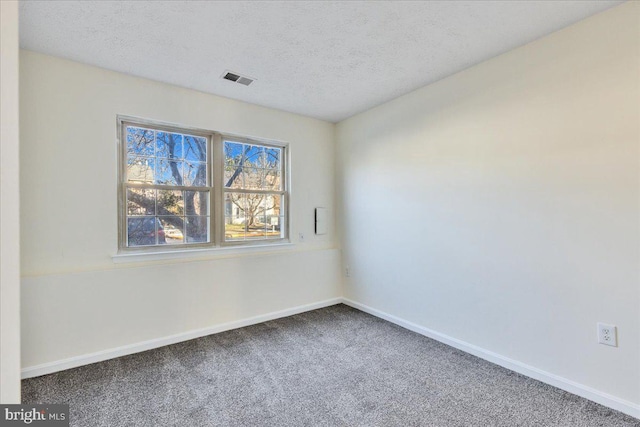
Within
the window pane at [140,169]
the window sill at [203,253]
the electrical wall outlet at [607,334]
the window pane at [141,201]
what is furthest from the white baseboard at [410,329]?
the window pane at [140,169]

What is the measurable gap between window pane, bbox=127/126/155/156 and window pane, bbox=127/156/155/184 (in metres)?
0.06

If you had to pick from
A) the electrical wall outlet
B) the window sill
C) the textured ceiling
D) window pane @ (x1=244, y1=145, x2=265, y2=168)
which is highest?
the textured ceiling

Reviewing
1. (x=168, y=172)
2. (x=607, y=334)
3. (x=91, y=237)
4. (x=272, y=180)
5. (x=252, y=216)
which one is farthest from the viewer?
(x=272, y=180)

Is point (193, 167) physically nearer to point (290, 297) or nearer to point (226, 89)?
point (226, 89)

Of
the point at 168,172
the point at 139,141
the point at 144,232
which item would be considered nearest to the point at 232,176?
the point at 168,172

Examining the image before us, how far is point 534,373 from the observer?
86.5 inches

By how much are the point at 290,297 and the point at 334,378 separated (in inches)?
58.8

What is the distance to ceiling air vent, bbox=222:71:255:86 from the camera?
2.70m

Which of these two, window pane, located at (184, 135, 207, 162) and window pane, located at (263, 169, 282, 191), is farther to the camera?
window pane, located at (263, 169, 282, 191)

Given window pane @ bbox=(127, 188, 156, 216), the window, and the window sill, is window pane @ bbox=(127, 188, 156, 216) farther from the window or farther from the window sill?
the window sill

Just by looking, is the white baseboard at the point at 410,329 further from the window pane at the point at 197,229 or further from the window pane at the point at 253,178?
the window pane at the point at 253,178

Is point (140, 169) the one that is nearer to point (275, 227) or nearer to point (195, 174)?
point (195, 174)

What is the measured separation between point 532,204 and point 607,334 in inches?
36.9

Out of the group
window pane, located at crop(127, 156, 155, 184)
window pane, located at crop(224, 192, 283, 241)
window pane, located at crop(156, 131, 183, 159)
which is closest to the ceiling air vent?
window pane, located at crop(156, 131, 183, 159)
